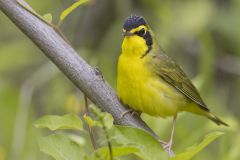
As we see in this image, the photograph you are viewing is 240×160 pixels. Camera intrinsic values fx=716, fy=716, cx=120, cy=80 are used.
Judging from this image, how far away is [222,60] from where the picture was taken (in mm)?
6285

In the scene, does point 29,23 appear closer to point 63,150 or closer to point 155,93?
point 63,150

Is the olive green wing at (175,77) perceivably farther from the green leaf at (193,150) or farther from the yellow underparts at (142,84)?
the green leaf at (193,150)

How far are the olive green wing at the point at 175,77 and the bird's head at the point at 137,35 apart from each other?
0.11 meters

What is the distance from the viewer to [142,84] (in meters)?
3.96

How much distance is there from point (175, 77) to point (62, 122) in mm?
2104

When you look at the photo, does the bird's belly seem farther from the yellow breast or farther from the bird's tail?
the bird's tail

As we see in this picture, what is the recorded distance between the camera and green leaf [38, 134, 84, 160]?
221 cm

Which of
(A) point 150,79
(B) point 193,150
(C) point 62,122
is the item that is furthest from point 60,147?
(A) point 150,79

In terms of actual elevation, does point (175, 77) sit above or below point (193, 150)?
above

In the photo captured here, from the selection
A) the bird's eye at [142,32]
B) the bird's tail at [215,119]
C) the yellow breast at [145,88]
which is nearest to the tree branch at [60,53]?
the yellow breast at [145,88]

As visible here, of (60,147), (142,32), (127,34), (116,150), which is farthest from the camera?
(142,32)

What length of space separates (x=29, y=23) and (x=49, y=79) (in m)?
2.80

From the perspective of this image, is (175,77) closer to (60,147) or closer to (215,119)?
(215,119)

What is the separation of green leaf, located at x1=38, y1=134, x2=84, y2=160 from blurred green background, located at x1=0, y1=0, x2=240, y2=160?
1774 mm
